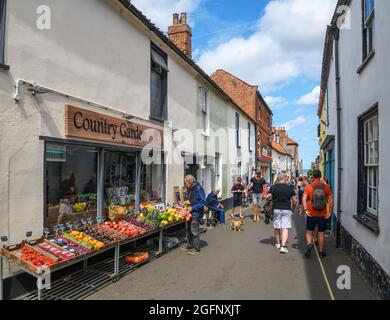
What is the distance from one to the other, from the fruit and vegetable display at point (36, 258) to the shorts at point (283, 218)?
17.2 feet

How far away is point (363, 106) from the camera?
21.8 feet

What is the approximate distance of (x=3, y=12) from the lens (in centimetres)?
466

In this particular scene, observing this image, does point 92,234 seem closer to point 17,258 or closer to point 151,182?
point 17,258

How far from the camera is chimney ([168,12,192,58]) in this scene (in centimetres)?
1435

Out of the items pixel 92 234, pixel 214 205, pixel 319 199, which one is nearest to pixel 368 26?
pixel 319 199

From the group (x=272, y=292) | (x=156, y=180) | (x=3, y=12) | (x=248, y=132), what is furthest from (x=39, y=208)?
(x=248, y=132)

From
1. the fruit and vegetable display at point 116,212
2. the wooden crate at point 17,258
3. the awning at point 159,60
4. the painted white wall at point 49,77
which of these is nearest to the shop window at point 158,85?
the awning at point 159,60

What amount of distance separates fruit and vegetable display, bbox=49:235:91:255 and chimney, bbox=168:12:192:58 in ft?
34.6

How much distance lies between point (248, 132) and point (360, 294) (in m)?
18.6

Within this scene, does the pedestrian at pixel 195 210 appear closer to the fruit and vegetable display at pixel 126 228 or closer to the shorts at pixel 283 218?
the fruit and vegetable display at pixel 126 228

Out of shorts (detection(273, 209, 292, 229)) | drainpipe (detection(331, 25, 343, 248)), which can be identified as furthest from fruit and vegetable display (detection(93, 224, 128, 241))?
drainpipe (detection(331, 25, 343, 248))

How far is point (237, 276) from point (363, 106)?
405 cm

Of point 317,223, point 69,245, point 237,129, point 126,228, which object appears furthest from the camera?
point 237,129
